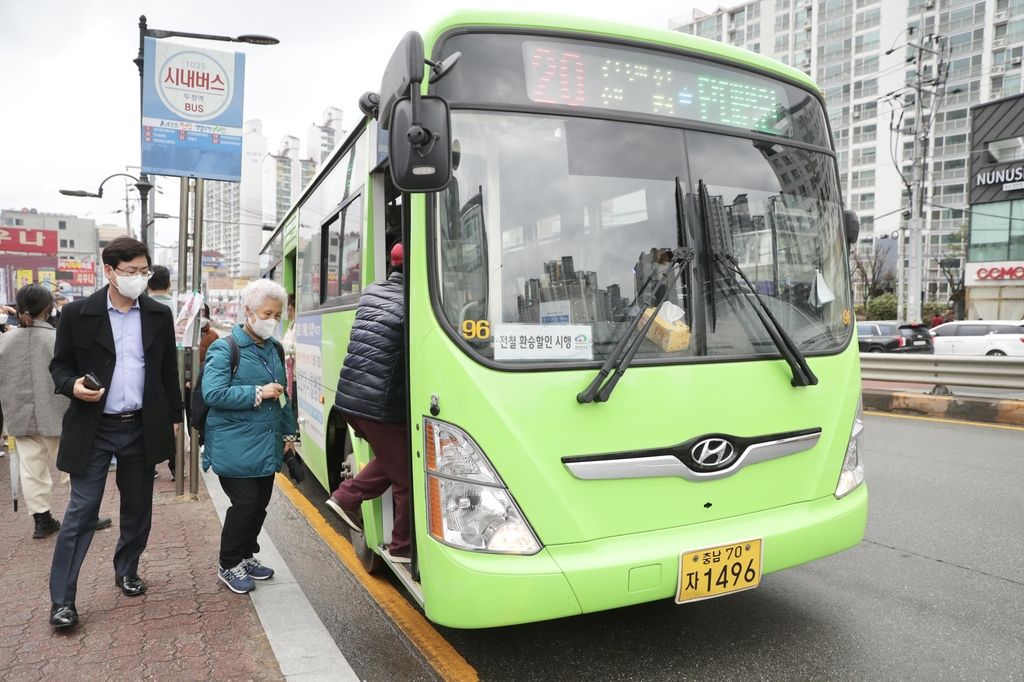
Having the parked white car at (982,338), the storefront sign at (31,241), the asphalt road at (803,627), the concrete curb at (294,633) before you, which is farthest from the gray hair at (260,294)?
the storefront sign at (31,241)

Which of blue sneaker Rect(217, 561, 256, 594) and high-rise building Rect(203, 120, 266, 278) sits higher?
→ high-rise building Rect(203, 120, 266, 278)

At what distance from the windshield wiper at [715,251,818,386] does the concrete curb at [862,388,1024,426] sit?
27.4 ft

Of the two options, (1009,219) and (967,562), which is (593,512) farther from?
(1009,219)

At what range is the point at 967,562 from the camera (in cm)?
435

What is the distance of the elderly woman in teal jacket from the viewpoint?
12.5 feet

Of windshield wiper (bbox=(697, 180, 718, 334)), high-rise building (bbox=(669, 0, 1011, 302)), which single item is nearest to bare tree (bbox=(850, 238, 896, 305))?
high-rise building (bbox=(669, 0, 1011, 302))

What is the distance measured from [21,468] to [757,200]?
5.22m

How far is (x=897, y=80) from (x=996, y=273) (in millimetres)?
33477

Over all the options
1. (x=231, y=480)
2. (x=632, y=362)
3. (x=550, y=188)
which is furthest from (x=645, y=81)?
(x=231, y=480)

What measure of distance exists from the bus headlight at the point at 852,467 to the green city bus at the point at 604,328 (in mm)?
16

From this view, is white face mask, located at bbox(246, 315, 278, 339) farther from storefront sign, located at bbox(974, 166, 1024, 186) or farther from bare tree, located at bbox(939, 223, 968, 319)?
bare tree, located at bbox(939, 223, 968, 319)

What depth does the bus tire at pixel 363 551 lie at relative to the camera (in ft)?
14.1

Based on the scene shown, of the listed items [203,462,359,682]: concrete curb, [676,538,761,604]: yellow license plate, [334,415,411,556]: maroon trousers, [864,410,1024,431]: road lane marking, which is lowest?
[203,462,359,682]: concrete curb

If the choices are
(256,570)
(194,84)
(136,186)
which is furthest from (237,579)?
(136,186)
